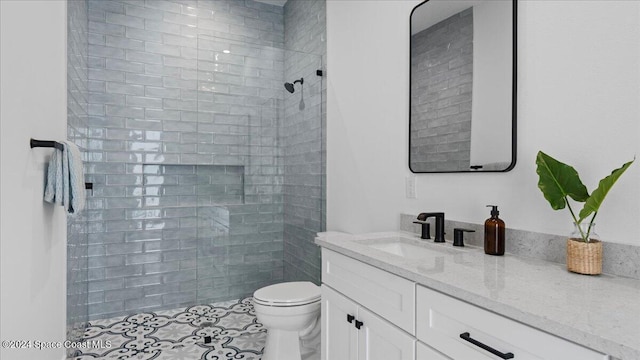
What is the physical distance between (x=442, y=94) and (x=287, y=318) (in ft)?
4.77

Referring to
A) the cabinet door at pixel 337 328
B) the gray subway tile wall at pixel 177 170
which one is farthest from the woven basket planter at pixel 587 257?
the gray subway tile wall at pixel 177 170

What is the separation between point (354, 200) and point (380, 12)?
122 centimetres

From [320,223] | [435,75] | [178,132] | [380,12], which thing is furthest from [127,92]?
[435,75]

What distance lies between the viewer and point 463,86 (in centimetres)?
166

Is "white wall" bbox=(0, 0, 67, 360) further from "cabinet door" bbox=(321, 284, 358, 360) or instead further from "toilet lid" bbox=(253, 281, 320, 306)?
"cabinet door" bbox=(321, 284, 358, 360)

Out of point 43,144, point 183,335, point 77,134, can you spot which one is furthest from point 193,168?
point 43,144

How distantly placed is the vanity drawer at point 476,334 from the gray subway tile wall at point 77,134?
1865mm

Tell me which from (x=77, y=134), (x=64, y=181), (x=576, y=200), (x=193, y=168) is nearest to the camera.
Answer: (x=576, y=200)

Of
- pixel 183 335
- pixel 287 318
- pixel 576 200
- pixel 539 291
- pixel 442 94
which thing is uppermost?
pixel 442 94

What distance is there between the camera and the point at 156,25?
9.92ft

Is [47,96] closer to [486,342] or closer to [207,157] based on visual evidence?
[207,157]

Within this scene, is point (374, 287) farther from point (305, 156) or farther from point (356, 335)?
point (305, 156)

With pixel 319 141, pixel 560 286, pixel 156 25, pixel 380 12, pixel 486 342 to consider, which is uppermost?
pixel 156 25

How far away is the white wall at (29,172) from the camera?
3.78ft
